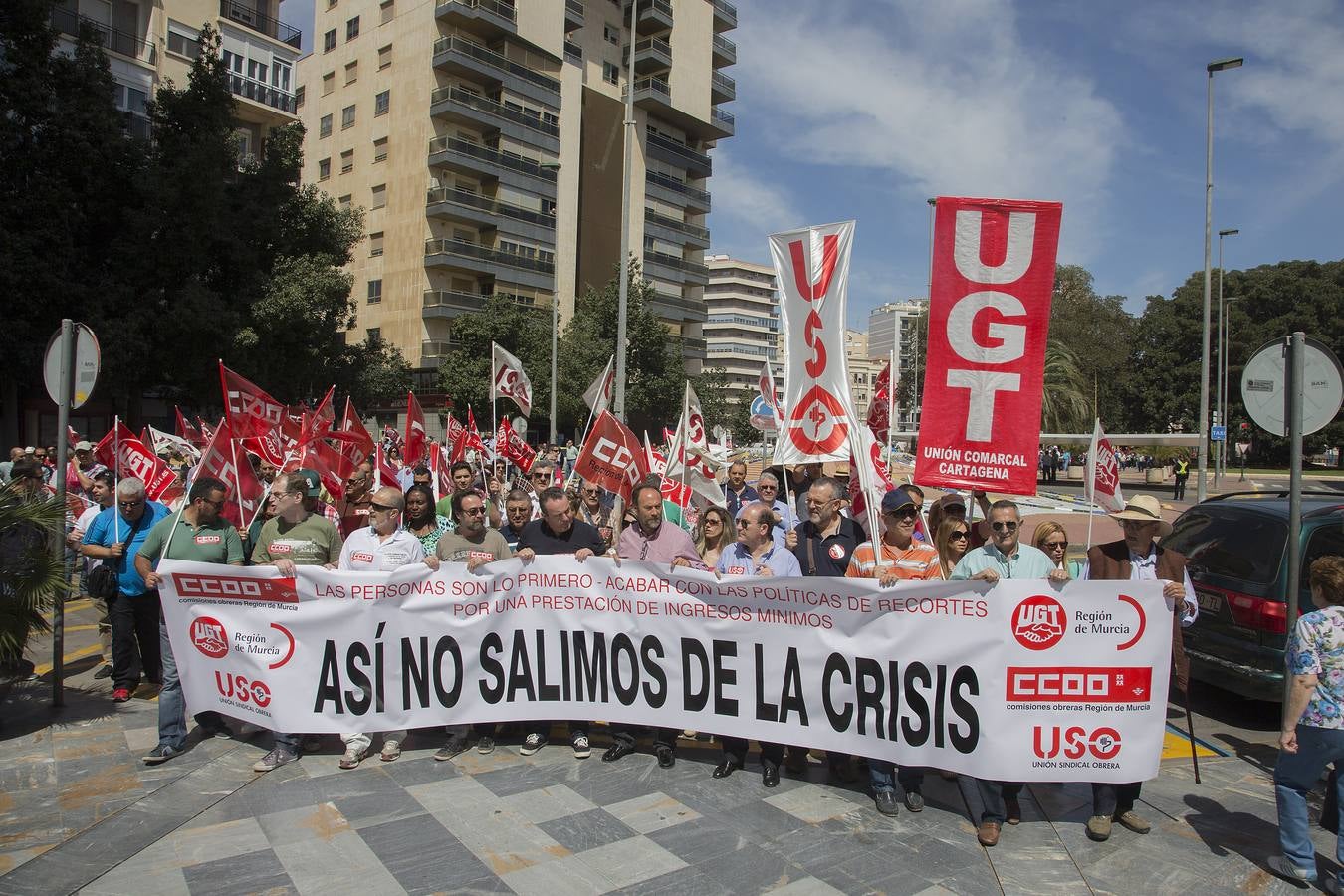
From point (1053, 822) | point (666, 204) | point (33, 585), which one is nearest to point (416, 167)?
point (666, 204)

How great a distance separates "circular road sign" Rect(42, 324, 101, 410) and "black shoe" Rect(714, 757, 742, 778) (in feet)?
18.8

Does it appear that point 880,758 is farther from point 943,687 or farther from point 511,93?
point 511,93

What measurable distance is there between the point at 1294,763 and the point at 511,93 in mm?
52258

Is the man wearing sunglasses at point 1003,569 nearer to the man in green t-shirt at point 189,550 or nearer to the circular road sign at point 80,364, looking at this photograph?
the man in green t-shirt at point 189,550

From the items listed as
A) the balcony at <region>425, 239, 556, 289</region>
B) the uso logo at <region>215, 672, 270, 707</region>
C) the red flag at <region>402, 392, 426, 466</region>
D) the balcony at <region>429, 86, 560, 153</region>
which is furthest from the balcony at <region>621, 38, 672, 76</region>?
the uso logo at <region>215, 672, 270, 707</region>

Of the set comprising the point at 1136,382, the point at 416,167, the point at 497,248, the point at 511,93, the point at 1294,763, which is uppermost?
the point at 511,93

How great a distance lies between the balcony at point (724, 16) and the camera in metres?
62.7

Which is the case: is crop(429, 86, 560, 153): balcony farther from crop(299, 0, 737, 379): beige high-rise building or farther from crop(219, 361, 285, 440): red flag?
crop(219, 361, 285, 440): red flag

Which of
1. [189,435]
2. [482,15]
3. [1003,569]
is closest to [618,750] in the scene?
[1003,569]

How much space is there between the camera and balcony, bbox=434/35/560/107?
46.8 m

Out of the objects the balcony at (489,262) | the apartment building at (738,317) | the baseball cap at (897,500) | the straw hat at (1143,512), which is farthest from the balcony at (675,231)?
the apartment building at (738,317)

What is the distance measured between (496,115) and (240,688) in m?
48.1

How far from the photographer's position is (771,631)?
5.33 meters

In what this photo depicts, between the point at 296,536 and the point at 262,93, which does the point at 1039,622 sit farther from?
the point at 262,93
